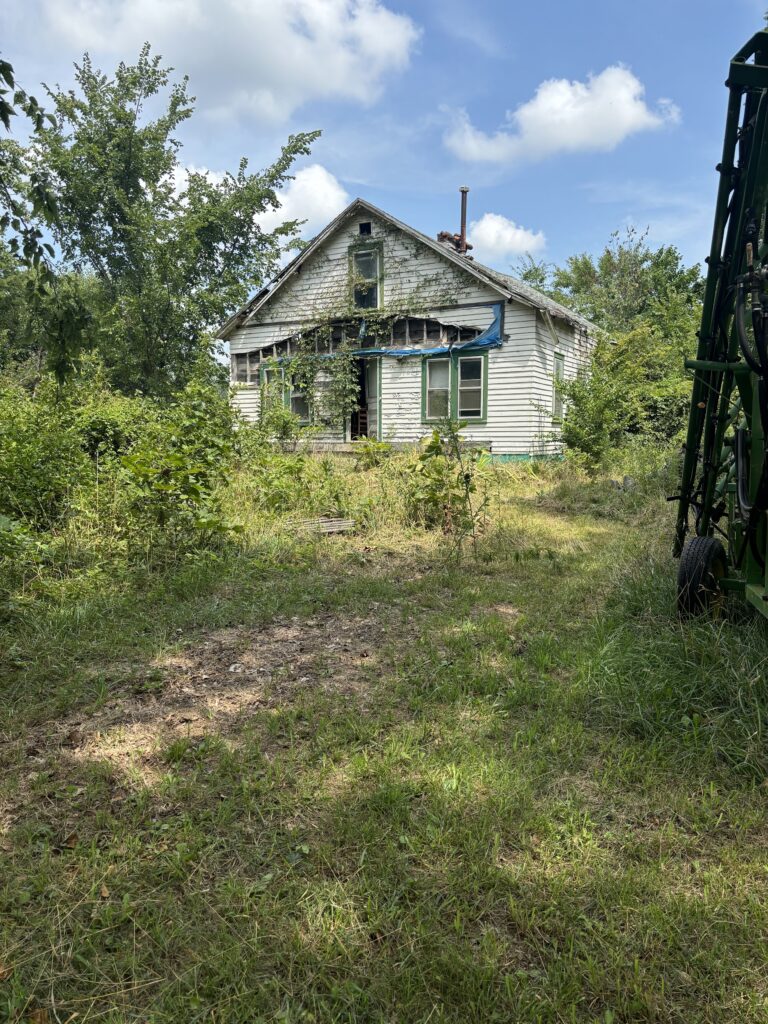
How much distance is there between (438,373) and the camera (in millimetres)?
15805

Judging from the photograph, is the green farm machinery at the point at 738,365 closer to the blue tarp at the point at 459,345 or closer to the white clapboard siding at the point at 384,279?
the blue tarp at the point at 459,345

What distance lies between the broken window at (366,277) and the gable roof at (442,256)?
0.93m

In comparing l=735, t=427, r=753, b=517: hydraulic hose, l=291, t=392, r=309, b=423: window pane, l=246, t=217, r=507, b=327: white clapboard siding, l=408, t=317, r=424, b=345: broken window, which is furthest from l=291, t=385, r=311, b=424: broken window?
l=735, t=427, r=753, b=517: hydraulic hose

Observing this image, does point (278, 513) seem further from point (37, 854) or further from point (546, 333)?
point (546, 333)

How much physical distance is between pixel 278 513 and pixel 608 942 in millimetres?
6525

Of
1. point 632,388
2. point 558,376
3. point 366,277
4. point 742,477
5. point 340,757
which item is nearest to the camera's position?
point 340,757

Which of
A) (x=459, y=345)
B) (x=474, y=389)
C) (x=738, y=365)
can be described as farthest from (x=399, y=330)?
(x=738, y=365)

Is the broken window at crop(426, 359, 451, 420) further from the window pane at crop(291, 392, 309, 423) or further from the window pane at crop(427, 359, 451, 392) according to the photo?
the window pane at crop(291, 392, 309, 423)

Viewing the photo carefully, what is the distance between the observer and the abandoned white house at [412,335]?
48.7 feet

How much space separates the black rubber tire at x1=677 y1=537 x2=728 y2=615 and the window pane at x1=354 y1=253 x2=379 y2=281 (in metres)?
14.0

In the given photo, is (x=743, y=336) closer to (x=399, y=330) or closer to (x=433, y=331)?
(x=433, y=331)

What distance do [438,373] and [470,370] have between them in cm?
86

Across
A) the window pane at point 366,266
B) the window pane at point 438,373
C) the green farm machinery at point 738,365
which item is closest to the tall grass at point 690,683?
the green farm machinery at point 738,365

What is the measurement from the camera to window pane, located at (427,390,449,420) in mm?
15703
